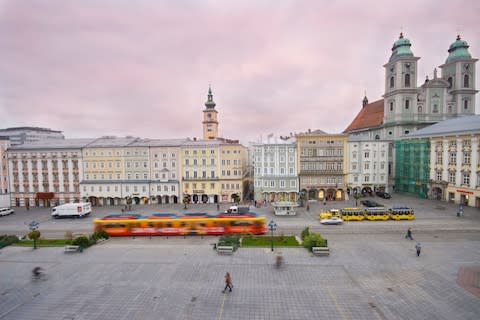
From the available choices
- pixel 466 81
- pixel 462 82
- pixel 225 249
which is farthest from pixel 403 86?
pixel 225 249

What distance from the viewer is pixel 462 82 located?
215ft

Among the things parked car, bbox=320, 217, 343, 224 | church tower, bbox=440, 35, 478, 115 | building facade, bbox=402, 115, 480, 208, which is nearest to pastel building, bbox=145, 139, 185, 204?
parked car, bbox=320, 217, 343, 224

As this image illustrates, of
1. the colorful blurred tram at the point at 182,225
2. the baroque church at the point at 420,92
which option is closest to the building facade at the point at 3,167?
the colorful blurred tram at the point at 182,225

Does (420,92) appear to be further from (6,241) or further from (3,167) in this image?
(3,167)

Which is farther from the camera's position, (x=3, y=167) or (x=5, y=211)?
(x=3, y=167)

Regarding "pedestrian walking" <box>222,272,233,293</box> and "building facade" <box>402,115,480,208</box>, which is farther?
"building facade" <box>402,115,480,208</box>

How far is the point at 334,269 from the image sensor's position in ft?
65.1

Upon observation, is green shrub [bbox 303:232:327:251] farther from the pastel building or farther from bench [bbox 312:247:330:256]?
the pastel building

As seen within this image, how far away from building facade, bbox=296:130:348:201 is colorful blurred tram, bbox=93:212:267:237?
26.0 m

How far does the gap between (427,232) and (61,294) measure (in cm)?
3914

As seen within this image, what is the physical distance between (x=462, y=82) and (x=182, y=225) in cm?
8288

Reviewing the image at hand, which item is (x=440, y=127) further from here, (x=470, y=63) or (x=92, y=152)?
(x=92, y=152)

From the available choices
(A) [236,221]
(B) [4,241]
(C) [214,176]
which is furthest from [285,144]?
(B) [4,241]

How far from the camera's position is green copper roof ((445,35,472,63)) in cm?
6650
